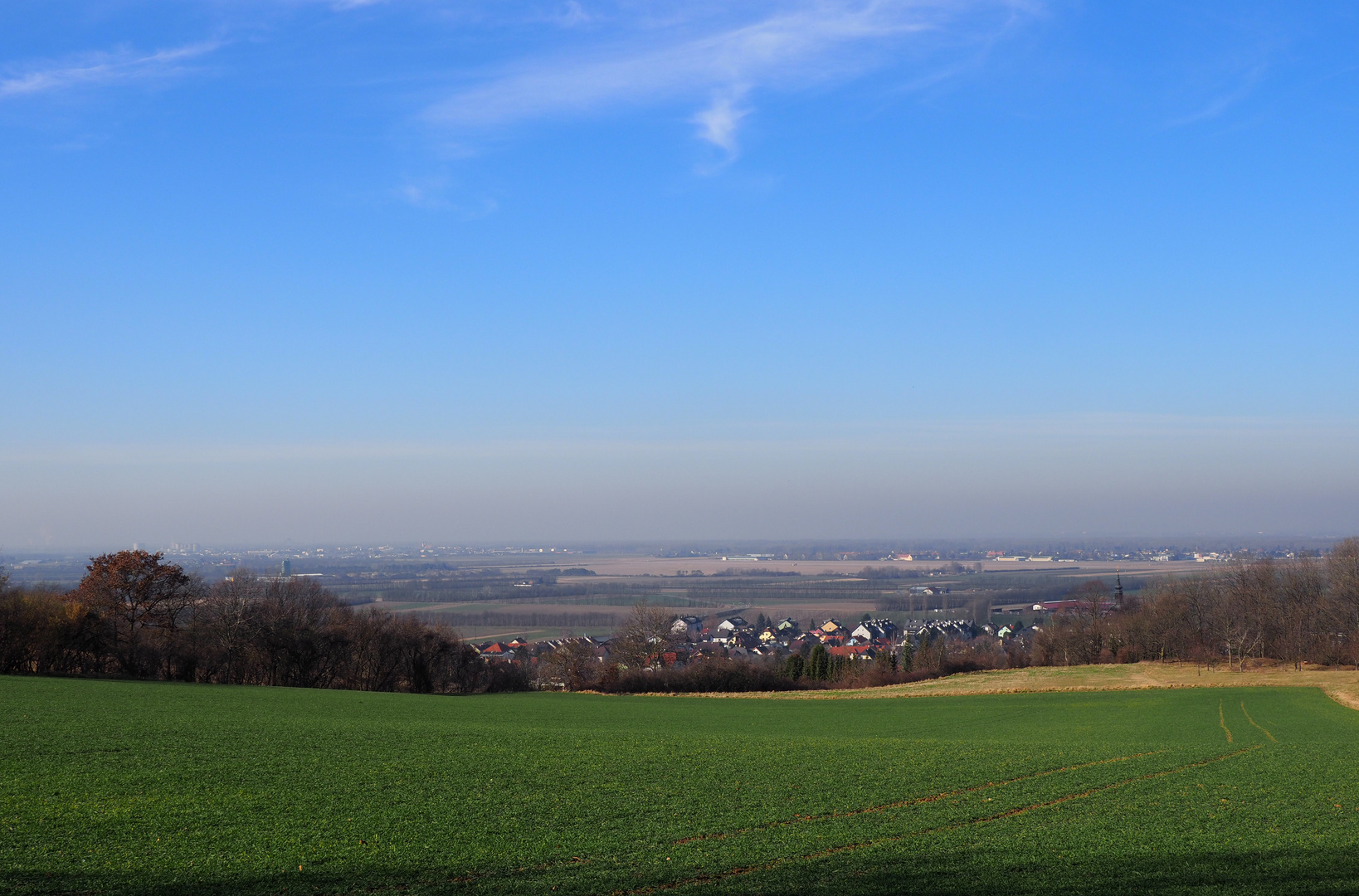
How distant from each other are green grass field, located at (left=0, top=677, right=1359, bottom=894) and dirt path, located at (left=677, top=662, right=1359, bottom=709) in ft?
96.3

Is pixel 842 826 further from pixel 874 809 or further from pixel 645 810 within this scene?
pixel 645 810

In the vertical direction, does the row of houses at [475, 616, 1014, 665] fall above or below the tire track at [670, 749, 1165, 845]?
below

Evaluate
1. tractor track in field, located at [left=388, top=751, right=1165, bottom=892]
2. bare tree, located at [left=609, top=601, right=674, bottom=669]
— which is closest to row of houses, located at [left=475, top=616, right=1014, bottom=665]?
bare tree, located at [left=609, top=601, right=674, bottom=669]

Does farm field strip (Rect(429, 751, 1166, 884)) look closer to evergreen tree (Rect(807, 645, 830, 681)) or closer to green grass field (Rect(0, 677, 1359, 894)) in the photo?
green grass field (Rect(0, 677, 1359, 894))

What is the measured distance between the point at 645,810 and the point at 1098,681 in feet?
181

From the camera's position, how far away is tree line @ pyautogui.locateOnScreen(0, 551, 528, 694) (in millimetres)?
57438

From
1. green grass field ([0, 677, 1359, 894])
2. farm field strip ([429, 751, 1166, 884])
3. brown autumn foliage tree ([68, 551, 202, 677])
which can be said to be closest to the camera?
green grass field ([0, 677, 1359, 894])

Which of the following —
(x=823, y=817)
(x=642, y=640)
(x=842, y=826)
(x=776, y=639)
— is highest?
(x=842, y=826)

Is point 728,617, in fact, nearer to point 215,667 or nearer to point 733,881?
point 215,667

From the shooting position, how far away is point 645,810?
15891 millimetres

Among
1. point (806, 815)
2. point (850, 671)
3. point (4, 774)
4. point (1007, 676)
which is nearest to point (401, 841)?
point (806, 815)

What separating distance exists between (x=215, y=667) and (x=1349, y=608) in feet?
304

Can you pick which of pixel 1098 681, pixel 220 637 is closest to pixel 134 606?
pixel 220 637

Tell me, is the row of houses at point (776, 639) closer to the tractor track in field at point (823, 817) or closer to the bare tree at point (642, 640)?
the bare tree at point (642, 640)
